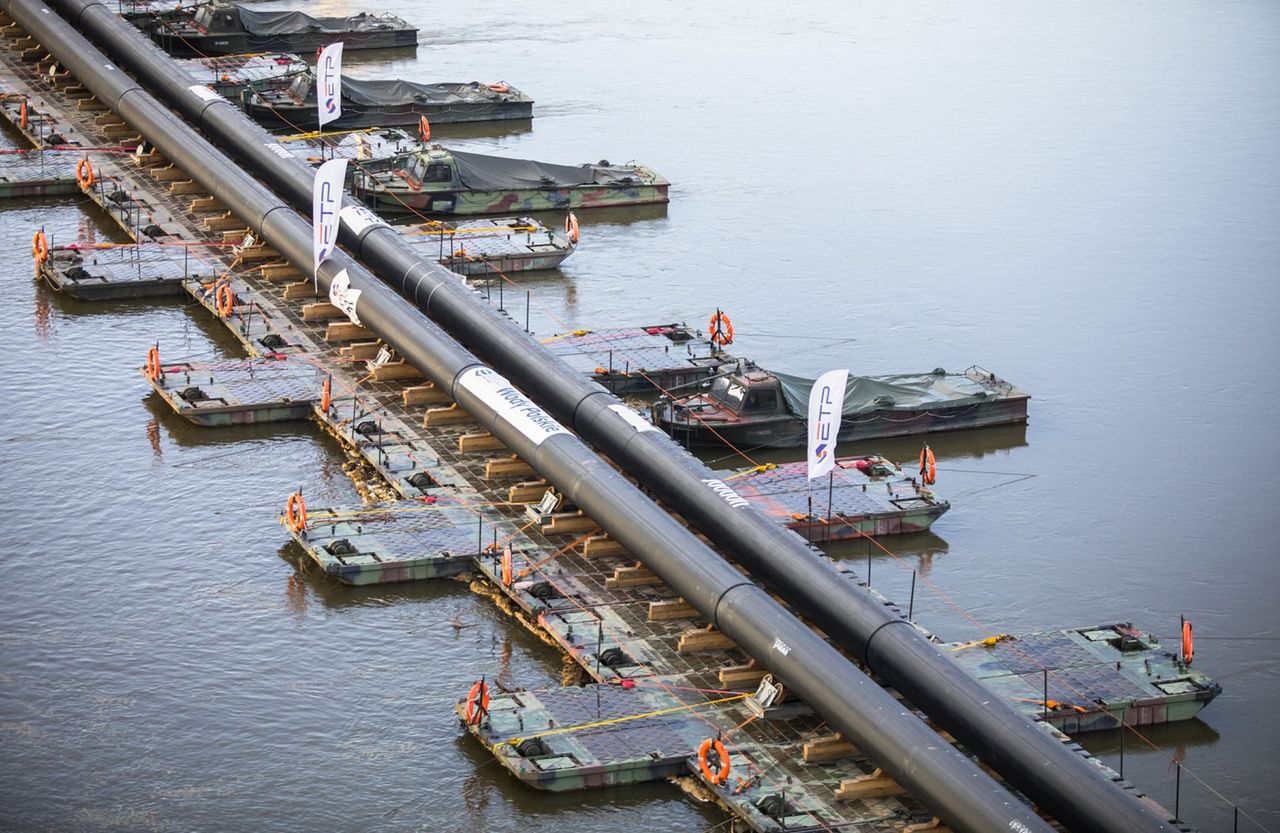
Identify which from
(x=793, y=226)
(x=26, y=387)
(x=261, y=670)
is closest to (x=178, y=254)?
(x=26, y=387)

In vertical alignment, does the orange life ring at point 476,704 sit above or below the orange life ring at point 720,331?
below

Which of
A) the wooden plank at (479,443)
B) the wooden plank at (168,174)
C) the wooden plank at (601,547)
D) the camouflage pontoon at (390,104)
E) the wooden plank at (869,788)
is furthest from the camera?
the camouflage pontoon at (390,104)

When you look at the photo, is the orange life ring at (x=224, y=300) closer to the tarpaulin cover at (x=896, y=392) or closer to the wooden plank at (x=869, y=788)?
the tarpaulin cover at (x=896, y=392)

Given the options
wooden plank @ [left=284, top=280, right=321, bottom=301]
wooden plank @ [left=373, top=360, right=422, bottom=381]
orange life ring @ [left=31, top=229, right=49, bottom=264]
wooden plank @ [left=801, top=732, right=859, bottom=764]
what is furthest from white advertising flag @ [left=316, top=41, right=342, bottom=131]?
wooden plank @ [left=801, top=732, right=859, bottom=764]

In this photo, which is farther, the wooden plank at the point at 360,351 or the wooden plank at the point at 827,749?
the wooden plank at the point at 360,351

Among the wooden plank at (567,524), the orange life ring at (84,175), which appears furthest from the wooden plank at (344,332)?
the orange life ring at (84,175)

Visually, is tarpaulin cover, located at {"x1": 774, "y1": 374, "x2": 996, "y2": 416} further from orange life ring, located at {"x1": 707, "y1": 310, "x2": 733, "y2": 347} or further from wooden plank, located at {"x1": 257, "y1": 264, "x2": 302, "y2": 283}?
wooden plank, located at {"x1": 257, "y1": 264, "x2": 302, "y2": 283}
